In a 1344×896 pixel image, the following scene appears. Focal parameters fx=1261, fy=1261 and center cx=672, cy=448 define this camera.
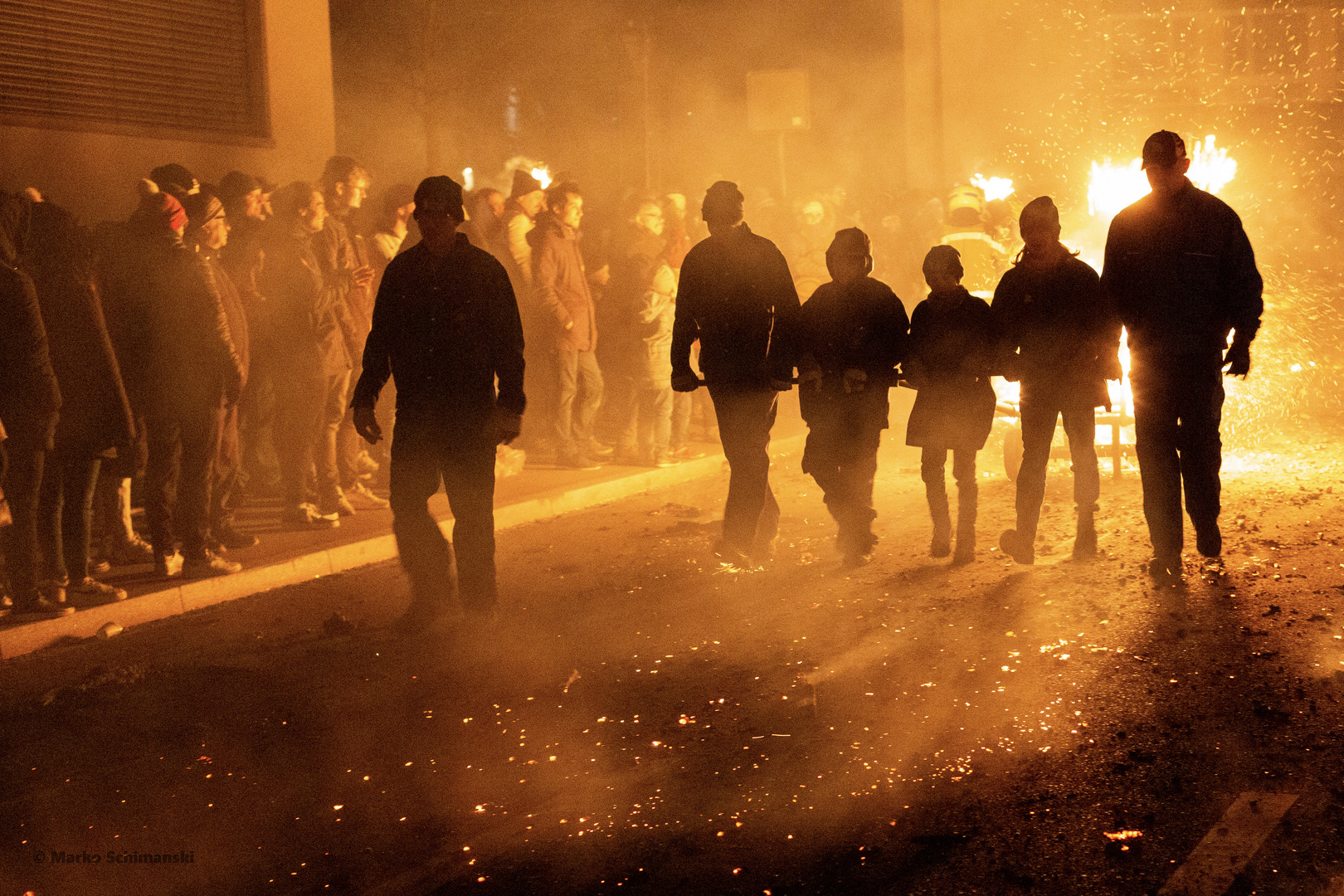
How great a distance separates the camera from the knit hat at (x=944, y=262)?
6020 mm

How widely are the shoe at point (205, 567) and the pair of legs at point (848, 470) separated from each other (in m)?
3.02

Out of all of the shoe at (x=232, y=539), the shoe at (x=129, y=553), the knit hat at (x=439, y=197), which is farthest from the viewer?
the shoe at (x=232, y=539)

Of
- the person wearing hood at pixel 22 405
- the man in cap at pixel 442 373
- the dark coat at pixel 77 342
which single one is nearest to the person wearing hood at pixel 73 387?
the dark coat at pixel 77 342

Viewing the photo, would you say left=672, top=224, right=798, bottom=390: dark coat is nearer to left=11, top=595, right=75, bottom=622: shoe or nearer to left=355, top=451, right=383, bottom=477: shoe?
left=11, top=595, right=75, bottom=622: shoe

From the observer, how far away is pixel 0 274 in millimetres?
5562

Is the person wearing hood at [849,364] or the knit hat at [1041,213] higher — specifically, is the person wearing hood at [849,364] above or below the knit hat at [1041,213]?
below

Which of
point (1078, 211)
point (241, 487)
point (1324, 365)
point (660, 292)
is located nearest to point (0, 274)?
point (241, 487)

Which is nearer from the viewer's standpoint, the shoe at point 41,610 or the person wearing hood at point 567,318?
the shoe at point 41,610

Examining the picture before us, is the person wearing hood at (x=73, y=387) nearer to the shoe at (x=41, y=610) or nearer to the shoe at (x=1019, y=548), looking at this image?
the shoe at (x=41, y=610)

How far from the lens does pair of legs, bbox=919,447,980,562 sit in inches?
242

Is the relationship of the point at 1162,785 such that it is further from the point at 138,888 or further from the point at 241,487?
the point at 241,487

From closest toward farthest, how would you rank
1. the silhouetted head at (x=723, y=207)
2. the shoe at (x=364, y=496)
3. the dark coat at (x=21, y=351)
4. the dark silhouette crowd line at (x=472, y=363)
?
the dark silhouette crowd line at (x=472, y=363), the dark coat at (x=21, y=351), the silhouetted head at (x=723, y=207), the shoe at (x=364, y=496)

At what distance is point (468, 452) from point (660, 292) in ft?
14.8

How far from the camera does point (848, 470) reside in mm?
6188
